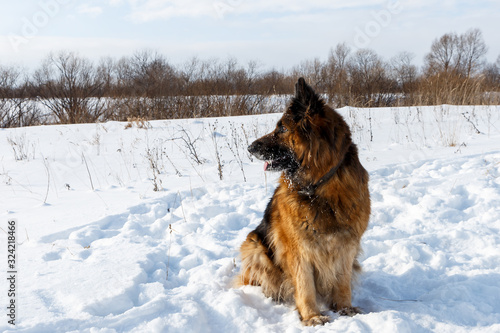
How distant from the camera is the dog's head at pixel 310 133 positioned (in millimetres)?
2508

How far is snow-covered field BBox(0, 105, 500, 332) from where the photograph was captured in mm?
2479

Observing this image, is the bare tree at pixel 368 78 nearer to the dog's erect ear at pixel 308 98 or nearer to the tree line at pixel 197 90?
the tree line at pixel 197 90

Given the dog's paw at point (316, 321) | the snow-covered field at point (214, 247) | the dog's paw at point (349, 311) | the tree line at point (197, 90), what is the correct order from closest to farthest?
the snow-covered field at point (214, 247)
the dog's paw at point (316, 321)
the dog's paw at point (349, 311)
the tree line at point (197, 90)

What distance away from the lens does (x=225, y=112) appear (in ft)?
55.8

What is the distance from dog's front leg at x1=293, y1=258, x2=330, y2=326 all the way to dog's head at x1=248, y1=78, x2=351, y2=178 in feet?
2.35

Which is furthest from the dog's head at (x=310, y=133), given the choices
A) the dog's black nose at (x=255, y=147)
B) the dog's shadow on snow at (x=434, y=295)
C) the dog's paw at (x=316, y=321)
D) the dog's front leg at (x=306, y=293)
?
the dog's shadow on snow at (x=434, y=295)

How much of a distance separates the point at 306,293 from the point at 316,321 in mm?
201

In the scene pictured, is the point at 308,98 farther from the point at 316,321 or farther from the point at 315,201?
the point at 316,321

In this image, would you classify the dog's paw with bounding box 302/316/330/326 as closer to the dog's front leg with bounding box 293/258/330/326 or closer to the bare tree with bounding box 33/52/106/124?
the dog's front leg with bounding box 293/258/330/326

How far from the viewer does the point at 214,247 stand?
3855mm

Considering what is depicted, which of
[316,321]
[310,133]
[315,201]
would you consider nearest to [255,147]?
[310,133]

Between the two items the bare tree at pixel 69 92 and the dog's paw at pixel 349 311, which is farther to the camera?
the bare tree at pixel 69 92

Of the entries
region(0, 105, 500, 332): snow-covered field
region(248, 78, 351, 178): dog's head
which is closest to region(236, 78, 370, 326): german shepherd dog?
region(248, 78, 351, 178): dog's head

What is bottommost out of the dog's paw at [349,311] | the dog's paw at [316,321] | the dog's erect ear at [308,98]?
the dog's paw at [349,311]
